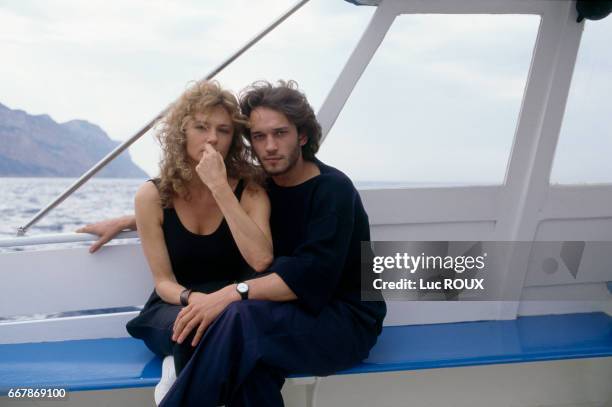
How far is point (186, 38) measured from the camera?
12.3 feet

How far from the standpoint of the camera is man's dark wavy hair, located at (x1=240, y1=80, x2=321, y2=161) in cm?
210

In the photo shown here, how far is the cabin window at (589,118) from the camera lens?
265 centimetres

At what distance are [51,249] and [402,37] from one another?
6.05 feet

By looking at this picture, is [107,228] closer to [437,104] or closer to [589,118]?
[437,104]

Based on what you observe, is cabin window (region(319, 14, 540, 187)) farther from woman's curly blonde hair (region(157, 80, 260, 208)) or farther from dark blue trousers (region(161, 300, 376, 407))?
dark blue trousers (region(161, 300, 376, 407))

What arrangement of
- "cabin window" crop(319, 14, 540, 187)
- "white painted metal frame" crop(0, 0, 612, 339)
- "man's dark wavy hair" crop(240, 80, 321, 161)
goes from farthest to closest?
"cabin window" crop(319, 14, 540, 187) < "white painted metal frame" crop(0, 0, 612, 339) < "man's dark wavy hair" crop(240, 80, 321, 161)

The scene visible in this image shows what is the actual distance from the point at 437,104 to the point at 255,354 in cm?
160

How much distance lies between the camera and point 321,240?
1.91 metres

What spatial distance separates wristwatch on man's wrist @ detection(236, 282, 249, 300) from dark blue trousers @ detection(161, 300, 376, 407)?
51mm

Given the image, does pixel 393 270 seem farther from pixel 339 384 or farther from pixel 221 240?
pixel 221 240

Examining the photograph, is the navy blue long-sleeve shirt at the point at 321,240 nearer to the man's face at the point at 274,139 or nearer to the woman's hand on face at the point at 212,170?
the man's face at the point at 274,139

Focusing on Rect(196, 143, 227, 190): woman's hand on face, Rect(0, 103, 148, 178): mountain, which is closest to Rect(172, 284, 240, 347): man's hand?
Rect(196, 143, 227, 190): woman's hand on face

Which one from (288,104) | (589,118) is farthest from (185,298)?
(589,118)

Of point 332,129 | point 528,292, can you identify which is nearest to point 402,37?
point 332,129
